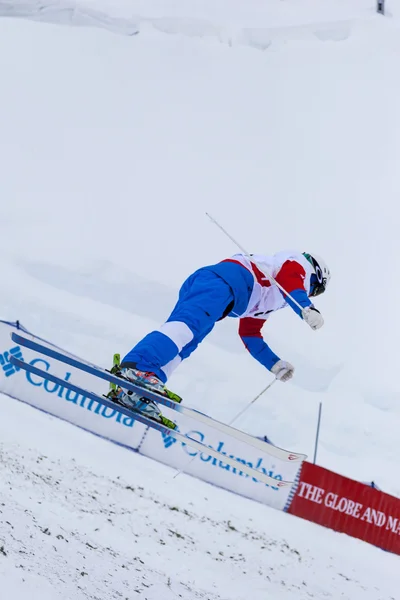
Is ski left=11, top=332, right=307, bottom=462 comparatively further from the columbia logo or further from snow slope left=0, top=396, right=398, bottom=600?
the columbia logo

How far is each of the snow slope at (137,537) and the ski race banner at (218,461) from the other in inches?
7.0

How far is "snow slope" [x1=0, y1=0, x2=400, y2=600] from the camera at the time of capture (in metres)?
7.26

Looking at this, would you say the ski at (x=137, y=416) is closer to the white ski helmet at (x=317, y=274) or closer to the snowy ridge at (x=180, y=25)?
the white ski helmet at (x=317, y=274)

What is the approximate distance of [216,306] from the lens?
4020mm

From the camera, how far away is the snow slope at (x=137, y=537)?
4.29m

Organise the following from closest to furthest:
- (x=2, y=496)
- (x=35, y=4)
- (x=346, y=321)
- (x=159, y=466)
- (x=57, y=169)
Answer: (x=2, y=496)
(x=159, y=466)
(x=346, y=321)
(x=57, y=169)
(x=35, y=4)

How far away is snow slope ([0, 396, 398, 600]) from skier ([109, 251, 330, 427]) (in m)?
1.30

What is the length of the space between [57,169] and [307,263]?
1371 centimetres

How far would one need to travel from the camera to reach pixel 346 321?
15406 millimetres

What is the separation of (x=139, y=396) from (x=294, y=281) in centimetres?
130

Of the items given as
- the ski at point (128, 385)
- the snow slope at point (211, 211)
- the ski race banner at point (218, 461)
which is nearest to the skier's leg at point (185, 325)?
the ski at point (128, 385)

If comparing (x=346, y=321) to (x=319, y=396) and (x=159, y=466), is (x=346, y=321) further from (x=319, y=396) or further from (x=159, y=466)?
(x=159, y=466)

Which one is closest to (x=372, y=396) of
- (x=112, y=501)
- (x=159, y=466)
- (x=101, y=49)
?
(x=159, y=466)

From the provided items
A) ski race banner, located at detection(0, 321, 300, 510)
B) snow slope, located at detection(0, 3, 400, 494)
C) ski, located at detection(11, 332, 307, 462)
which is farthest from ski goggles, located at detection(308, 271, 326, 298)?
snow slope, located at detection(0, 3, 400, 494)
